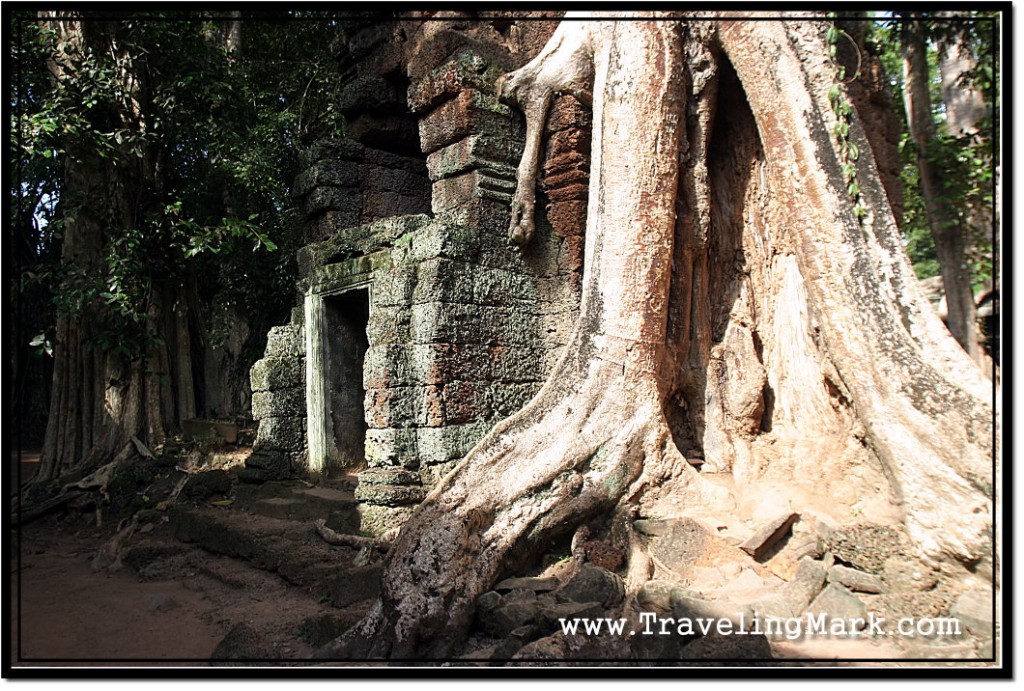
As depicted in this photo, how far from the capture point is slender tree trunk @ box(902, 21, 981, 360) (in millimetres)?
5430

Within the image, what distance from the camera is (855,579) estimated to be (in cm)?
336

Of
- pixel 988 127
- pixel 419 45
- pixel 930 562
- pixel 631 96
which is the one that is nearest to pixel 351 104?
pixel 419 45

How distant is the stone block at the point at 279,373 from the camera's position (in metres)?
6.66

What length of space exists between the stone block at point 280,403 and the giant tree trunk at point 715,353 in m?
3.03

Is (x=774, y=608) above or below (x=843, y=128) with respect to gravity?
below

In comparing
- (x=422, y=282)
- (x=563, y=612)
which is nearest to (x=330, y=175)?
(x=422, y=282)

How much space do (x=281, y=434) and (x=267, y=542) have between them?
151cm

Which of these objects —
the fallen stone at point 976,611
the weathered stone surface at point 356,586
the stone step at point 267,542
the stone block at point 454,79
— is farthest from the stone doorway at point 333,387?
the fallen stone at point 976,611

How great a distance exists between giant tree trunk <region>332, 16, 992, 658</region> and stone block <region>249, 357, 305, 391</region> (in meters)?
3.05

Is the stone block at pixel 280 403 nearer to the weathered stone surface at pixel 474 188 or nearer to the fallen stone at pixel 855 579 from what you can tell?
the weathered stone surface at pixel 474 188

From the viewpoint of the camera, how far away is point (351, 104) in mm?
6844

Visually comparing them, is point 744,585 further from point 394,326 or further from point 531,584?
point 394,326

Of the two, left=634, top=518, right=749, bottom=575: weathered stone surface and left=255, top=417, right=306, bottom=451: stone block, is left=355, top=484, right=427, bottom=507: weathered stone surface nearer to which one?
left=634, top=518, right=749, bottom=575: weathered stone surface

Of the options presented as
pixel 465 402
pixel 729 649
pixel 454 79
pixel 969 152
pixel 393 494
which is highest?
pixel 454 79
